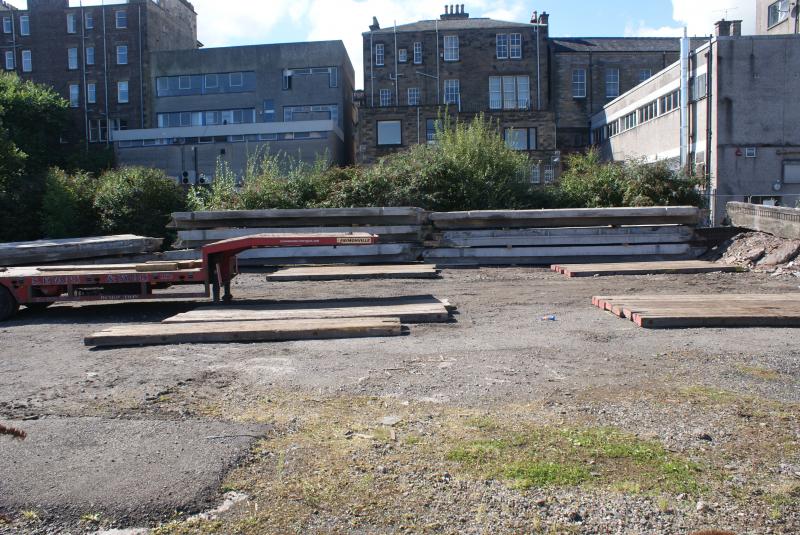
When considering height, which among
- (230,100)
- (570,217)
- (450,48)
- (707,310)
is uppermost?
(450,48)

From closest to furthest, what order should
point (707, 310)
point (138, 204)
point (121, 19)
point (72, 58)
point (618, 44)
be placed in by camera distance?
point (707, 310)
point (138, 204)
point (618, 44)
point (121, 19)
point (72, 58)

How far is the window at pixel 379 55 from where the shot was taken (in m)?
51.1

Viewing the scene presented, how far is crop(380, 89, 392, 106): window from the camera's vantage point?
51344mm

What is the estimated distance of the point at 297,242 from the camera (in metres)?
10.6

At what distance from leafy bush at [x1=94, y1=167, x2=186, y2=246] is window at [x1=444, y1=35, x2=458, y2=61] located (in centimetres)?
3238

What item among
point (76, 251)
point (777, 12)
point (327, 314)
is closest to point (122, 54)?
point (777, 12)

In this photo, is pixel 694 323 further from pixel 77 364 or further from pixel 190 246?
pixel 190 246

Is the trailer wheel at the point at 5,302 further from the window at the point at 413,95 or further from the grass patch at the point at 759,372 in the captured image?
the window at the point at 413,95

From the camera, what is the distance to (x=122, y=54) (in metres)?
57.8

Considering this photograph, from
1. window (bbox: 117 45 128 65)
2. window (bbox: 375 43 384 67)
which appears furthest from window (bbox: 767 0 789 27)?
window (bbox: 117 45 128 65)

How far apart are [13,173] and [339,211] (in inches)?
876

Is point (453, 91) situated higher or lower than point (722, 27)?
lower

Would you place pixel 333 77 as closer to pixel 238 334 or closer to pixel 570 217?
pixel 570 217

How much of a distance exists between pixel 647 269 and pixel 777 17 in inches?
1565
